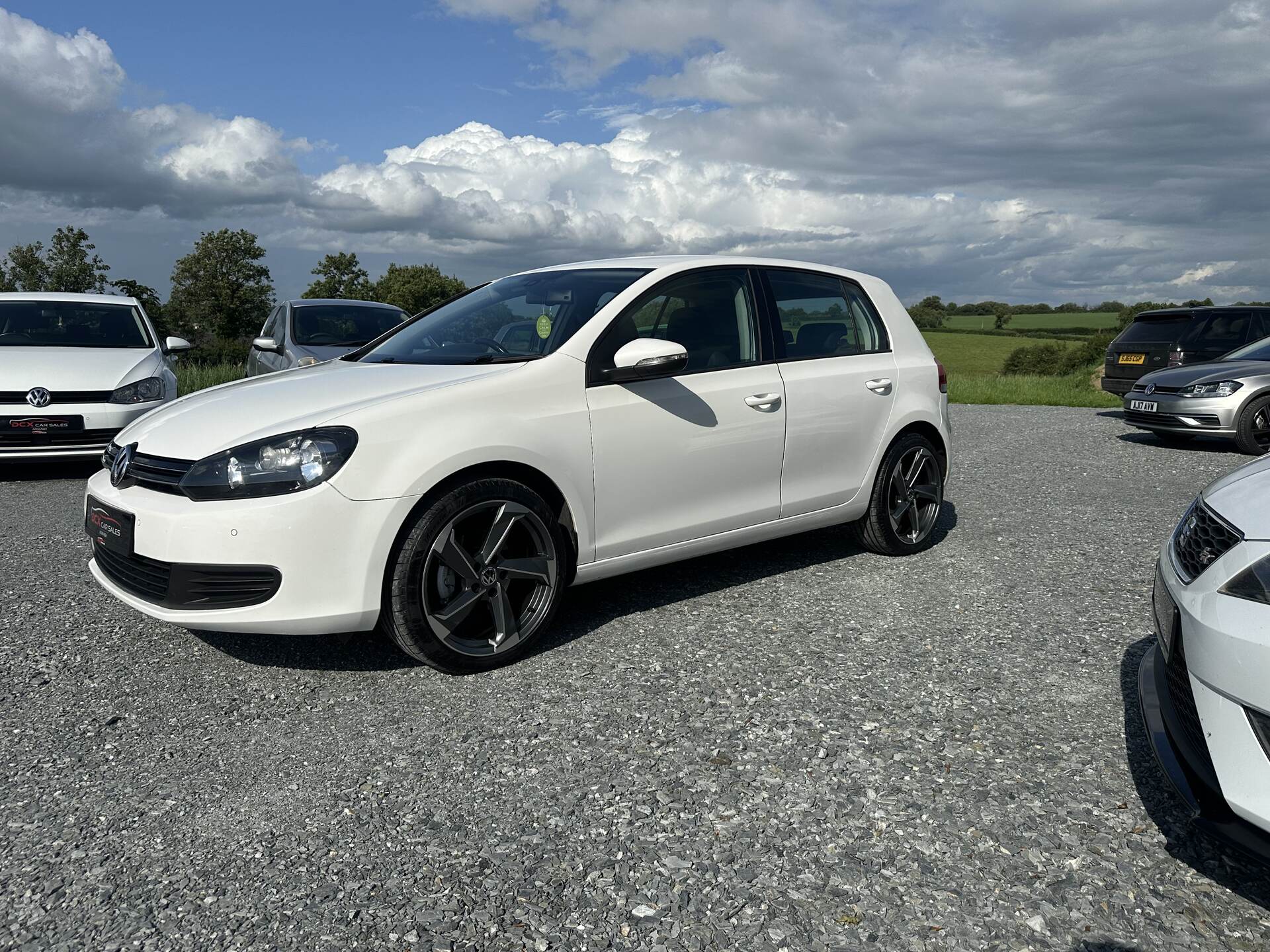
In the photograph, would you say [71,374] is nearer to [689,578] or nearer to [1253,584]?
[689,578]

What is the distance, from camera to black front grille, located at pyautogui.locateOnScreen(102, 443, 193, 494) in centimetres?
364

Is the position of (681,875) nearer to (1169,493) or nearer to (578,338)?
Answer: (578,338)

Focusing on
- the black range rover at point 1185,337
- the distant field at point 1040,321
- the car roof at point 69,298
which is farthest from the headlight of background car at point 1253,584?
the distant field at point 1040,321

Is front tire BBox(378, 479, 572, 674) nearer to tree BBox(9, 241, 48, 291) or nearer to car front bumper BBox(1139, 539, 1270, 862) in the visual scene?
car front bumper BBox(1139, 539, 1270, 862)

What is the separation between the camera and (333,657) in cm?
409

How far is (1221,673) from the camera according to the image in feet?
7.44

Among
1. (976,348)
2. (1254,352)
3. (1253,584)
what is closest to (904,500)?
(1253,584)

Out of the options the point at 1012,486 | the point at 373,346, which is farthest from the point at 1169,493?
the point at 373,346

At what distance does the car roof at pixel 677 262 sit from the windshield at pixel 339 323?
5.61 metres

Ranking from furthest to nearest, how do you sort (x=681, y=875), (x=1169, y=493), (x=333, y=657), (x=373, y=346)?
(x=1169, y=493) → (x=373, y=346) → (x=333, y=657) → (x=681, y=875)

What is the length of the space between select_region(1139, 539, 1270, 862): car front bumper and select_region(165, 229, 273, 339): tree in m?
68.8

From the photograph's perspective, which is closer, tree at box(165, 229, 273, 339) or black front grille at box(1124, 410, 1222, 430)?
black front grille at box(1124, 410, 1222, 430)

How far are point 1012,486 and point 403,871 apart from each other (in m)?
6.99

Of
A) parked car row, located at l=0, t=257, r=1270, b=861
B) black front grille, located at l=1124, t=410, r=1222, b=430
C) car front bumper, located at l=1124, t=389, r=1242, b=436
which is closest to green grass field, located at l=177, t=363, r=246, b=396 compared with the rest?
parked car row, located at l=0, t=257, r=1270, b=861
